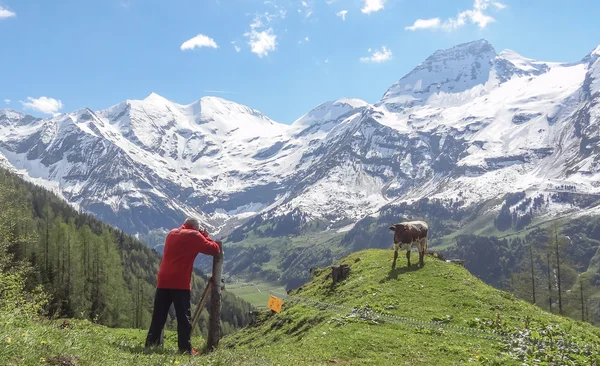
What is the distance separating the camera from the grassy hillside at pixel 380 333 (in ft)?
40.0

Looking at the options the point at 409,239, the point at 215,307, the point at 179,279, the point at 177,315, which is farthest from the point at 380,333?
the point at 409,239

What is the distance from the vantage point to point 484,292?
29312 mm

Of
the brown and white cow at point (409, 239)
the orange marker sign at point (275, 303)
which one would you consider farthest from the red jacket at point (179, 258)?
the brown and white cow at point (409, 239)

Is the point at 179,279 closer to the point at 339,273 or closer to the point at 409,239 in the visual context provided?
the point at 339,273

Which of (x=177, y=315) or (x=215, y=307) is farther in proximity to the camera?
(x=215, y=307)

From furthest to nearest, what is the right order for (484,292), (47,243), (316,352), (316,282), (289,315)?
(47,243) → (316,282) → (289,315) → (484,292) → (316,352)

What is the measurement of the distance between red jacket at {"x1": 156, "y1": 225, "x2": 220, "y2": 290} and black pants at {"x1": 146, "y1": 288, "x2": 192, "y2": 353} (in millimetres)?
313

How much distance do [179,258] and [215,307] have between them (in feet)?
14.3

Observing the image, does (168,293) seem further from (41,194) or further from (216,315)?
(41,194)

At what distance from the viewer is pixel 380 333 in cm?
2147

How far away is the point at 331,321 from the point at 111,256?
8686 cm

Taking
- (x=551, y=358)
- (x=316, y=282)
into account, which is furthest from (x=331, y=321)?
(x=316, y=282)

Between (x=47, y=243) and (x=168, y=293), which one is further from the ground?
(x=168, y=293)

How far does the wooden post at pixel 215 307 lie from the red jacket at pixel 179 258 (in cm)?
224
